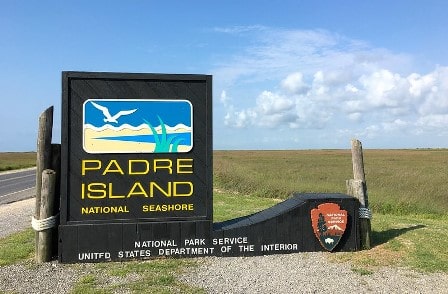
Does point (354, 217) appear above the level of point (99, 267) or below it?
above

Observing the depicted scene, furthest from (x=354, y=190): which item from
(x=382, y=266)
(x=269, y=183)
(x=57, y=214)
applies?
(x=269, y=183)

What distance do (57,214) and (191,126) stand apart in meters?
2.89

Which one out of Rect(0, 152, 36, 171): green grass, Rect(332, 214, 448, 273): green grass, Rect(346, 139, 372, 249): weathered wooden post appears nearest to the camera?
Rect(332, 214, 448, 273): green grass

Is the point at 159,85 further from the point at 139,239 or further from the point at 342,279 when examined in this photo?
the point at 342,279

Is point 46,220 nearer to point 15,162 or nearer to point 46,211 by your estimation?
point 46,211

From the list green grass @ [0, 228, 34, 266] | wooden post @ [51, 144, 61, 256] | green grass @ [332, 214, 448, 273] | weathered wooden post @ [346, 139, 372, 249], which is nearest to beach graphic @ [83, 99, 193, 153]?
wooden post @ [51, 144, 61, 256]

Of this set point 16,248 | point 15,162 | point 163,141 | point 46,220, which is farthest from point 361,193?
point 15,162

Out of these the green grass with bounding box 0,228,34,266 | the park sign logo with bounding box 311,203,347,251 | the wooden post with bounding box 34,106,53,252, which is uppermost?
the wooden post with bounding box 34,106,53,252

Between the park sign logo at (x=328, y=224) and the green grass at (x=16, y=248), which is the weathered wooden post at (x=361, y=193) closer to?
the park sign logo at (x=328, y=224)

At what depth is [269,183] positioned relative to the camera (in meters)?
23.5

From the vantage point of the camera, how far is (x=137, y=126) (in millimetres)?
7457

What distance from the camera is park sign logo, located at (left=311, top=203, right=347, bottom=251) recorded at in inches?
313

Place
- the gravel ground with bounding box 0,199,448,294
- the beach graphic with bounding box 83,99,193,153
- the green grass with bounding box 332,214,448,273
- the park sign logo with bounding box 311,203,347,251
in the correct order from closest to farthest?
the gravel ground with bounding box 0,199,448,294
the green grass with bounding box 332,214,448,273
the beach graphic with bounding box 83,99,193,153
the park sign logo with bounding box 311,203,347,251

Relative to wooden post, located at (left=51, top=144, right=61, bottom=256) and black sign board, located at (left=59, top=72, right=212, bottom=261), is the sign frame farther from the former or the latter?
wooden post, located at (left=51, top=144, right=61, bottom=256)
